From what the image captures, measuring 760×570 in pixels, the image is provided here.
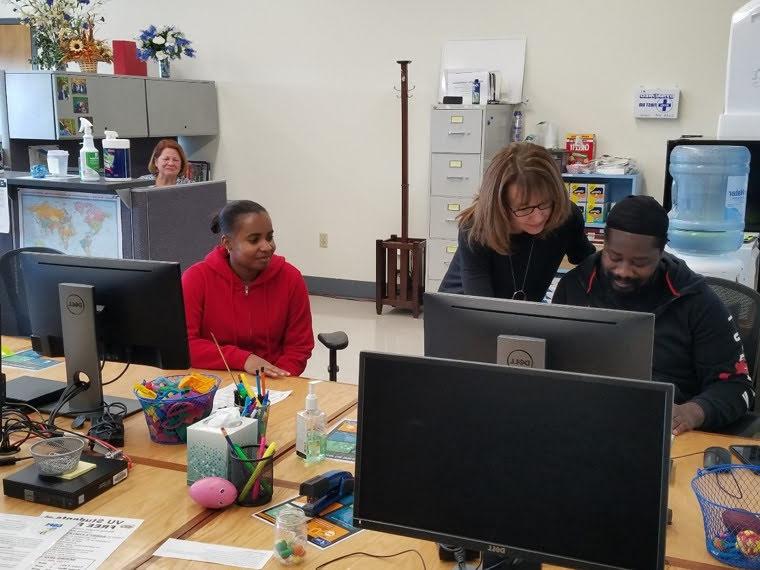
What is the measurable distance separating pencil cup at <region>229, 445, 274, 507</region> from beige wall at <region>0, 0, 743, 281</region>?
4281mm

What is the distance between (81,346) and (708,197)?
325cm

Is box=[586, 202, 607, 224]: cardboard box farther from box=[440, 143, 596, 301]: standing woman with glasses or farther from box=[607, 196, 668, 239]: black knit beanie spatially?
box=[607, 196, 668, 239]: black knit beanie

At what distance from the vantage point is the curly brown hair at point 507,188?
232 cm

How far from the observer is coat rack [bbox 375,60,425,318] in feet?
18.5

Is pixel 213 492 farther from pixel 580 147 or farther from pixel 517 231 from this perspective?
pixel 580 147

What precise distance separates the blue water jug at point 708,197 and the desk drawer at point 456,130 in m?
1.44

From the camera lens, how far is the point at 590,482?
1.15m

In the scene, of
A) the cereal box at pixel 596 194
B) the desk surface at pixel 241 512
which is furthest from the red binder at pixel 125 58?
the desk surface at pixel 241 512

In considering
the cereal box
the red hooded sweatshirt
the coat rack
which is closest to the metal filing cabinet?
the coat rack

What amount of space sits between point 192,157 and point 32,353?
4308 millimetres

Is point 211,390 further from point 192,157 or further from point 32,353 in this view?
point 192,157

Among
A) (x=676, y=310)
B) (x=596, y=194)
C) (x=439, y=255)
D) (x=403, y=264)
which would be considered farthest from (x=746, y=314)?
(x=403, y=264)

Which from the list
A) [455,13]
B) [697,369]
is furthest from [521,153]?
[455,13]

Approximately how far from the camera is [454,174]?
5.37m
